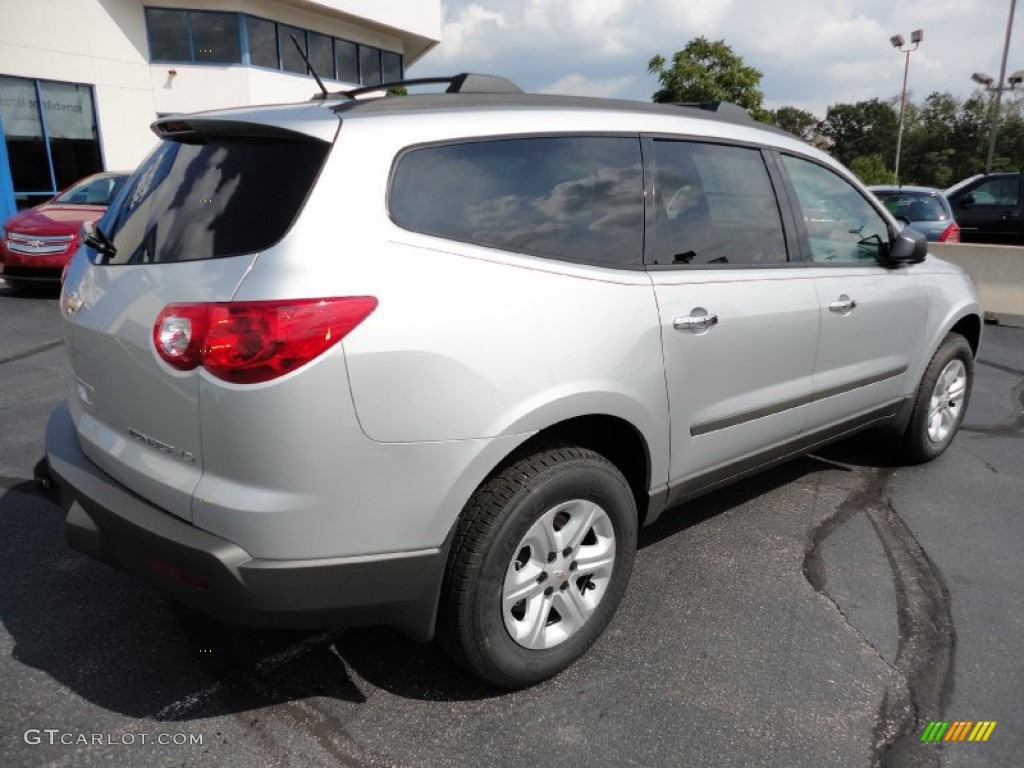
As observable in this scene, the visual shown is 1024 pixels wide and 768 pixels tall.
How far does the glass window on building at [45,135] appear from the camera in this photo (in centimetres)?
1652

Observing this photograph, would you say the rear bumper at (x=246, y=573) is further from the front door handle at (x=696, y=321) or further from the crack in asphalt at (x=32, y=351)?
the crack in asphalt at (x=32, y=351)

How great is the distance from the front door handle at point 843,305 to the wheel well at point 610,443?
1.28 metres

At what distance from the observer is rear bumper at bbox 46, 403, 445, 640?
1933 millimetres

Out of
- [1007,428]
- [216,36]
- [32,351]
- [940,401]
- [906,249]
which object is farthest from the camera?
[216,36]

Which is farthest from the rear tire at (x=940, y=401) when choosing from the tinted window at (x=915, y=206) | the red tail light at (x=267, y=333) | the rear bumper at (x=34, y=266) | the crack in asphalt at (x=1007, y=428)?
the rear bumper at (x=34, y=266)

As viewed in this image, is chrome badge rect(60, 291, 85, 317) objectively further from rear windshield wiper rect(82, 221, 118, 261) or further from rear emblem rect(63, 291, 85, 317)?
rear windshield wiper rect(82, 221, 118, 261)

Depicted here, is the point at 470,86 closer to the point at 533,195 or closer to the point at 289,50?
→ the point at 533,195

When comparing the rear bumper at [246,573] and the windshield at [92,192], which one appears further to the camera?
the windshield at [92,192]

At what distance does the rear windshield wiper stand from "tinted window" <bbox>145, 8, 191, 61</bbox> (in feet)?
68.3

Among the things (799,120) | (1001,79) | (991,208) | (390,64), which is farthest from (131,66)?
(799,120)

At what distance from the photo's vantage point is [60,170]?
17797mm

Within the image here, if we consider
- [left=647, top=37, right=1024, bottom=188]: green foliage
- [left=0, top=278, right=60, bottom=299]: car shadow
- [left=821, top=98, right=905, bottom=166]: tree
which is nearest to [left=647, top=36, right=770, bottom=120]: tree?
[left=647, top=37, right=1024, bottom=188]: green foliage

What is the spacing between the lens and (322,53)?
954 inches

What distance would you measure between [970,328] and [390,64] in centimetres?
2643
